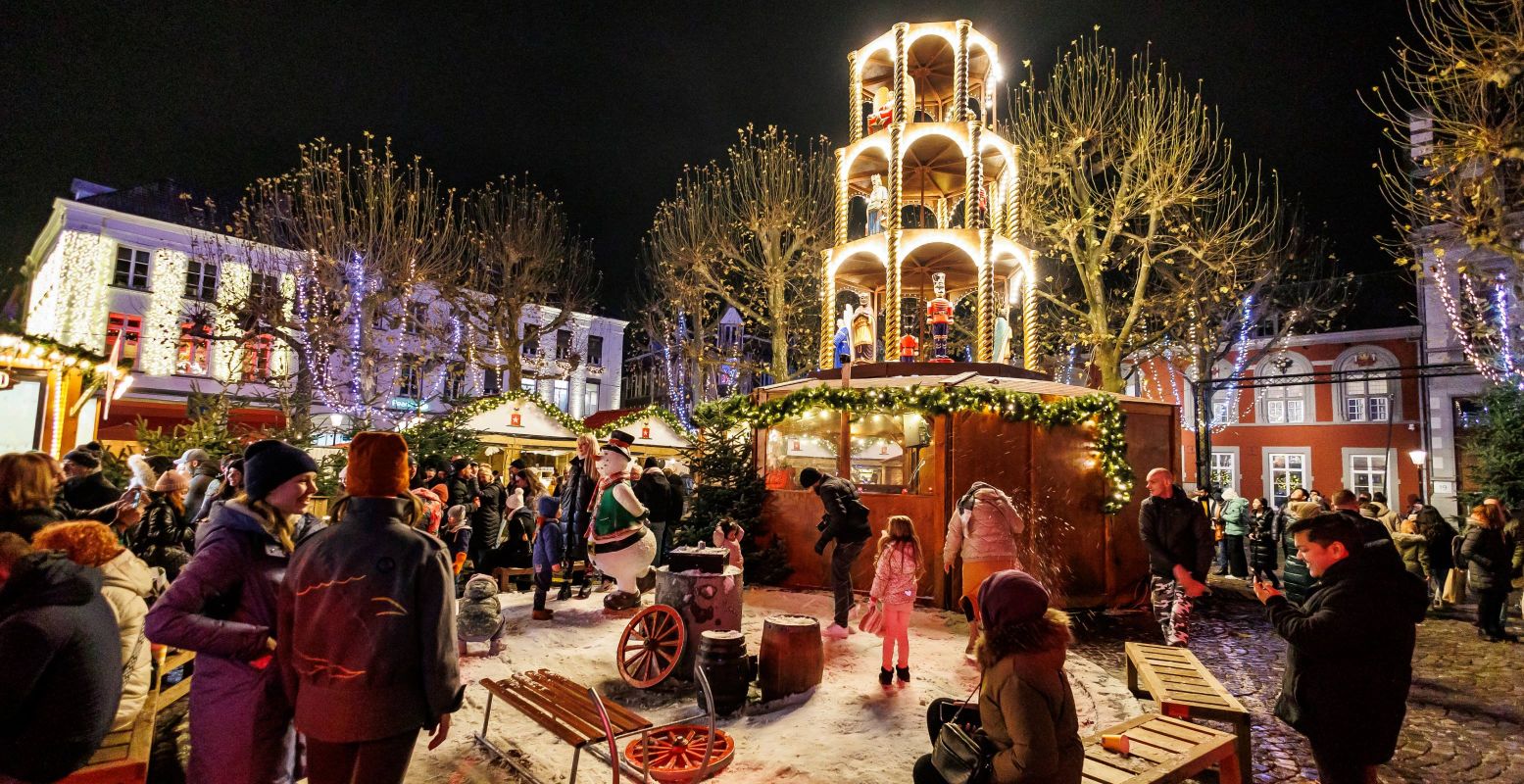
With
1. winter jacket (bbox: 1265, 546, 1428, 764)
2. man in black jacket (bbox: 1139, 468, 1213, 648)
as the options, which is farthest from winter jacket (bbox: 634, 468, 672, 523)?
winter jacket (bbox: 1265, 546, 1428, 764)

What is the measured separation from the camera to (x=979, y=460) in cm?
1035

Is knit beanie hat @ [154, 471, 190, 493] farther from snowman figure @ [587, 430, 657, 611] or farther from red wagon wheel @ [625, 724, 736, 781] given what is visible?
red wagon wheel @ [625, 724, 736, 781]

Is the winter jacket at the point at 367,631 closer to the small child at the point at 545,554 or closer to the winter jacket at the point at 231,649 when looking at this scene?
the winter jacket at the point at 231,649

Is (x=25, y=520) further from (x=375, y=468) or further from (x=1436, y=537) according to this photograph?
(x=1436, y=537)

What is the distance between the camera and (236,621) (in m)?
2.85

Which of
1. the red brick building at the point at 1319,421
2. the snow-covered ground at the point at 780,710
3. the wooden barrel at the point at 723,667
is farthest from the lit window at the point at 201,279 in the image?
the red brick building at the point at 1319,421

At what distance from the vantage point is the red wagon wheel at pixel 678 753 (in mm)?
4160

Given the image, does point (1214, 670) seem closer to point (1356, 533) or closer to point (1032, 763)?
point (1356, 533)

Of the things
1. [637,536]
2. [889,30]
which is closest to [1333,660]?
[637,536]

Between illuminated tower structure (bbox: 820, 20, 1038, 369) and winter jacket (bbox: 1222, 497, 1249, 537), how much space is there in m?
4.69

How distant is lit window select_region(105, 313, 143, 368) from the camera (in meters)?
27.1

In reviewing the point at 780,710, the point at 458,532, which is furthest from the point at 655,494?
the point at 780,710

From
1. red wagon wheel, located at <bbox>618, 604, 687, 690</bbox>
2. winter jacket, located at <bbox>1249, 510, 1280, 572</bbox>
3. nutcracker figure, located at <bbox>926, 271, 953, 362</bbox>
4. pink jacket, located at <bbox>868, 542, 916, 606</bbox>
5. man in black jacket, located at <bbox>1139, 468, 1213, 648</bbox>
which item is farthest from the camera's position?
nutcracker figure, located at <bbox>926, 271, 953, 362</bbox>

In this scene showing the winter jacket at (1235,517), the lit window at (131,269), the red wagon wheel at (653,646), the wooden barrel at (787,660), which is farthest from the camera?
the lit window at (131,269)
